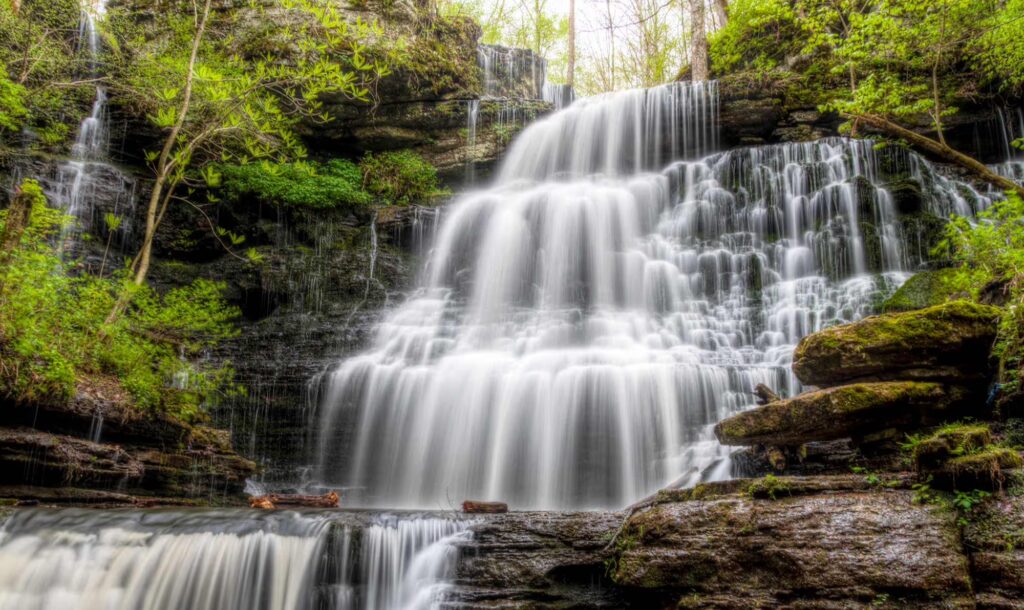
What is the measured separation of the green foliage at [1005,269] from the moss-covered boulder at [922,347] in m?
0.24

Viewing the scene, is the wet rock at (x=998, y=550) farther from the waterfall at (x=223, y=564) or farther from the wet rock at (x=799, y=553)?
the waterfall at (x=223, y=564)

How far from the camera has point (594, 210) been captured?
47.0 ft

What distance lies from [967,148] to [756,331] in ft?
27.3

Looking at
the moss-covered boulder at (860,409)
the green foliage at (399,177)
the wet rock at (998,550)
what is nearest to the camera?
the wet rock at (998,550)

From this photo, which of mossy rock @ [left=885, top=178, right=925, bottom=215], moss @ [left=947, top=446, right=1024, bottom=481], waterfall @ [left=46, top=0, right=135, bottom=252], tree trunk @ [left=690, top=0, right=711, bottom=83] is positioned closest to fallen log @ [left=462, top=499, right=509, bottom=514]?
moss @ [left=947, top=446, right=1024, bottom=481]

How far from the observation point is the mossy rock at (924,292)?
8.36 metres

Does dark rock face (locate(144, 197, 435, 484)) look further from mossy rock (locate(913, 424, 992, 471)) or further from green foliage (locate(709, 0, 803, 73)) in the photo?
green foliage (locate(709, 0, 803, 73))

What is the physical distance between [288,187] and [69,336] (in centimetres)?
844

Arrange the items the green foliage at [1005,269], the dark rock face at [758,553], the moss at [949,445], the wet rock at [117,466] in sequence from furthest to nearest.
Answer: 1. the wet rock at [117,466]
2. the green foliage at [1005,269]
3. the moss at [949,445]
4. the dark rock face at [758,553]

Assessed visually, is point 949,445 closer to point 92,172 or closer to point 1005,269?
point 1005,269

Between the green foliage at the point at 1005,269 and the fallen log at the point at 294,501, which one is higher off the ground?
the green foliage at the point at 1005,269

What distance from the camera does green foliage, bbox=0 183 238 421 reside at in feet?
21.1

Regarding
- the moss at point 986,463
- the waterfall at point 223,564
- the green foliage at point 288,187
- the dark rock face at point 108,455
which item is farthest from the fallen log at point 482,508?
the green foliage at point 288,187

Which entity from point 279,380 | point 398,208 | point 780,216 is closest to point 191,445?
point 279,380
